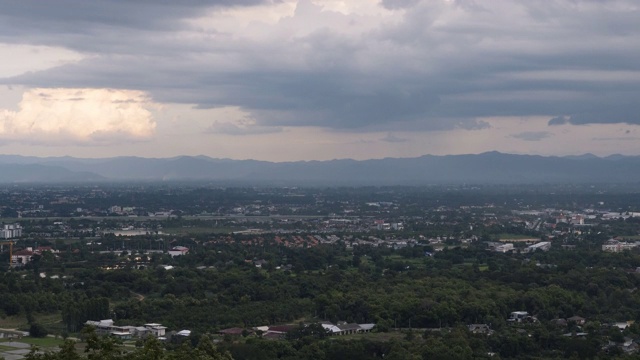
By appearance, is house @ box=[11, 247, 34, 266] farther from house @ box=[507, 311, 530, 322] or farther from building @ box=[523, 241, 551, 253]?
building @ box=[523, 241, 551, 253]

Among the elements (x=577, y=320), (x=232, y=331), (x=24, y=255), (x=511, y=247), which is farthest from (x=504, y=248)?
(x=232, y=331)

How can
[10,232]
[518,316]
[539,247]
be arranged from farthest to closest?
1. [10,232]
2. [539,247]
3. [518,316]

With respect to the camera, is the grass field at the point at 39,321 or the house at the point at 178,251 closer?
the grass field at the point at 39,321

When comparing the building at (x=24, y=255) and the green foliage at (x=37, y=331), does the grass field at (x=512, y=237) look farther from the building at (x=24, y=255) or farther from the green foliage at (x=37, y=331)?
the green foliage at (x=37, y=331)

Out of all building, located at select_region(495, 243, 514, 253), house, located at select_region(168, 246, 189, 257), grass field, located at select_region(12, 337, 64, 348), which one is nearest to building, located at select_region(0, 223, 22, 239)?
house, located at select_region(168, 246, 189, 257)

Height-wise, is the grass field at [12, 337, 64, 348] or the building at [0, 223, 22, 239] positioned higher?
the building at [0, 223, 22, 239]

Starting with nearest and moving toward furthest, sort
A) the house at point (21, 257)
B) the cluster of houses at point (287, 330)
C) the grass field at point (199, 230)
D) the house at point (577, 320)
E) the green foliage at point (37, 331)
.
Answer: the cluster of houses at point (287, 330), the green foliage at point (37, 331), the house at point (577, 320), the house at point (21, 257), the grass field at point (199, 230)

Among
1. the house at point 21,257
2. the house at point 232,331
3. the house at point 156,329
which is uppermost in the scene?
the house at point 21,257

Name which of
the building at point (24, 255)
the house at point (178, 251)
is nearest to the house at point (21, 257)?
the building at point (24, 255)

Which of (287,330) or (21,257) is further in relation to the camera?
(21,257)

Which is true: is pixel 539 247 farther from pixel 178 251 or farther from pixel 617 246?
pixel 178 251

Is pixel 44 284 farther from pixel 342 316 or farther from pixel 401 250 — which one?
pixel 401 250
